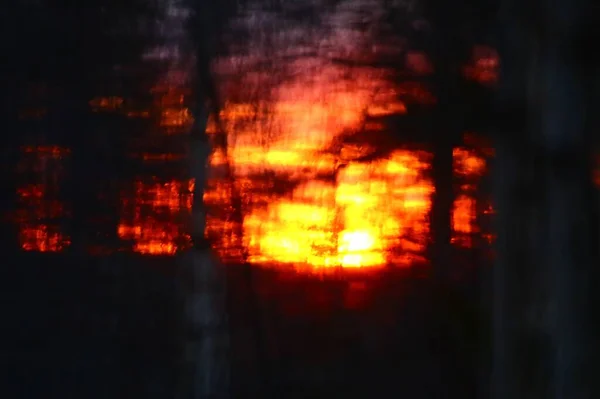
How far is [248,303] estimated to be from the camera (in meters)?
1.33

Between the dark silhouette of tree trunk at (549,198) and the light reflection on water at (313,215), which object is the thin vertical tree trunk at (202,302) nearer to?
the light reflection on water at (313,215)

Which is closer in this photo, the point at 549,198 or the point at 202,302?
the point at 549,198

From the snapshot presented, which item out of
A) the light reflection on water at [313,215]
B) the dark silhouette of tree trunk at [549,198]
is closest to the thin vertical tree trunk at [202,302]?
the light reflection on water at [313,215]

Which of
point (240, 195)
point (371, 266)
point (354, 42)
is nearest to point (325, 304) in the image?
point (371, 266)

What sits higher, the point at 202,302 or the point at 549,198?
the point at 549,198

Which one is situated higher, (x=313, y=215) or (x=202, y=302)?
(x=313, y=215)

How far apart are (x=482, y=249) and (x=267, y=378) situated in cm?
45

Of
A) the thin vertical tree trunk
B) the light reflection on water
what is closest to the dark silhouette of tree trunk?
the light reflection on water

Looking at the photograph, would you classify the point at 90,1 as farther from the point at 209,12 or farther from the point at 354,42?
the point at 354,42

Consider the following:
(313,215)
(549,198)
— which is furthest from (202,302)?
(549,198)

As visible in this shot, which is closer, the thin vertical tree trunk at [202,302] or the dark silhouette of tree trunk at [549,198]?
the dark silhouette of tree trunk at [549,198]

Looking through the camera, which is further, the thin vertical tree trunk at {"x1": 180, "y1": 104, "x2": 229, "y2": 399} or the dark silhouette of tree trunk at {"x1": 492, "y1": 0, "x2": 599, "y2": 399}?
the thin vertical tree trunk at {"x1": 180, "y1": 104, "x2": 229, "y2": 399}

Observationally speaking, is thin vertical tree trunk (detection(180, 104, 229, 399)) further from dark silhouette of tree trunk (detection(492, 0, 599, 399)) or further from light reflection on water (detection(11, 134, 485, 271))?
dark silhouette of tree trunk (detection(492, 0, 599, 399))

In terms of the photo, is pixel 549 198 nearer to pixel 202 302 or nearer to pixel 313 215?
pixel 313 215
